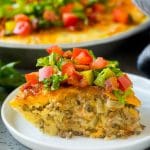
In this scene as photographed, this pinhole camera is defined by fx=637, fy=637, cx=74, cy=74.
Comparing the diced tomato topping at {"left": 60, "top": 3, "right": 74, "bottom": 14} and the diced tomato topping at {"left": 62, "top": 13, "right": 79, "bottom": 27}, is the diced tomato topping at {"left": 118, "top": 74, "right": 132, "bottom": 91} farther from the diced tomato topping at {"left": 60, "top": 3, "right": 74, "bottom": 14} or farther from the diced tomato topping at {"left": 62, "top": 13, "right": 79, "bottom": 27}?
the diced tomato topping at {"left": 60, "top": 3, "right": 74, "bottom": 14}

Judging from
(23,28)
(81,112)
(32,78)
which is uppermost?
(32,78)

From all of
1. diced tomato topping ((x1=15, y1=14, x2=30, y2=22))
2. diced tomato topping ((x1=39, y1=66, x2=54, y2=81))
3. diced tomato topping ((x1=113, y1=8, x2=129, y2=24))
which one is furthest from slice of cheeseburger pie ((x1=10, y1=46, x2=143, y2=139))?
diced tomato topping ((x1=113, y1=8, x2=129, y2=24))

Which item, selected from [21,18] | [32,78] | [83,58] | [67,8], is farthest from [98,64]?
[67,8]

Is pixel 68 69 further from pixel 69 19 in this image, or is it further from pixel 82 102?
pixel 69 19

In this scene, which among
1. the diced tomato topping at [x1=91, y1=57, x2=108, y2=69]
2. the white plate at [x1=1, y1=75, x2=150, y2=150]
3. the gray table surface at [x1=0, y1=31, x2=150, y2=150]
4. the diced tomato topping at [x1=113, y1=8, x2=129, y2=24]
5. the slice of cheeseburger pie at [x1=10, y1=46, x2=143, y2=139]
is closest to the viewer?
the white plate at [x1=1, y1=75, x2=150, y2=150]

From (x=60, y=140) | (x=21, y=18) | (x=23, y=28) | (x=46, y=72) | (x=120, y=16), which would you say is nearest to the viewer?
(x=60, y=140)

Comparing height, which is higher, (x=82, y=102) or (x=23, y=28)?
(x=82, y=102)
